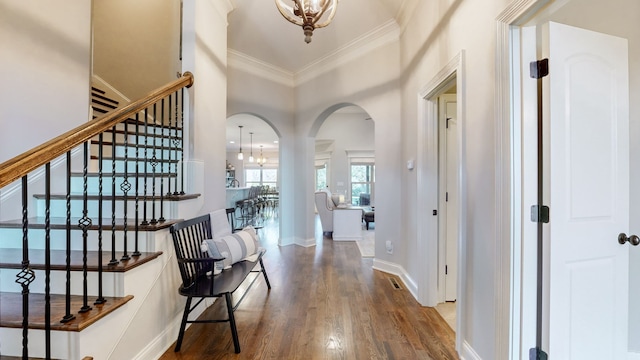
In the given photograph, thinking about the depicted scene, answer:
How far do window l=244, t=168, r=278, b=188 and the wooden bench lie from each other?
10826mm

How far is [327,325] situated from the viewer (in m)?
2.21

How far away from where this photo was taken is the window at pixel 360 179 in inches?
362

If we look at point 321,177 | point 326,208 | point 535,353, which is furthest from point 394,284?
point 321,177

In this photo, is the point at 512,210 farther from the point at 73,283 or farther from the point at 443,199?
the point at 73,283

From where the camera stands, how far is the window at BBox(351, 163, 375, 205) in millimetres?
9195

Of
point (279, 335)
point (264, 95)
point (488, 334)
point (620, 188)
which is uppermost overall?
point (264, 95)

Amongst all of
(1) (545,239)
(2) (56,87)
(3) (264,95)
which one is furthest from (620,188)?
(3) (264,95)

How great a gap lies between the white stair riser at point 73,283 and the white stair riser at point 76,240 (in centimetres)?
24

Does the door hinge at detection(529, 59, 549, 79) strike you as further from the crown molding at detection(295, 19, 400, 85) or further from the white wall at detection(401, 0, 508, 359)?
the crown molding at detection(295, 19, 400, 85)

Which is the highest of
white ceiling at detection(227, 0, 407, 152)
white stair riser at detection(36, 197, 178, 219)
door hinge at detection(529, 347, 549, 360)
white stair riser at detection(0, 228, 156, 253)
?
white ceiling at detection(227, 0, 407, 152)

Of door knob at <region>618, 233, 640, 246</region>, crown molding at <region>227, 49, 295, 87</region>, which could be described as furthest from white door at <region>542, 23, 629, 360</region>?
crown molding at <region>227, 49, 295, 87</region>

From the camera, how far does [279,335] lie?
6.80ft

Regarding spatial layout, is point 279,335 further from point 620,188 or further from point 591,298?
point 620,188

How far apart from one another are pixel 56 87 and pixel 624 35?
416 cm
